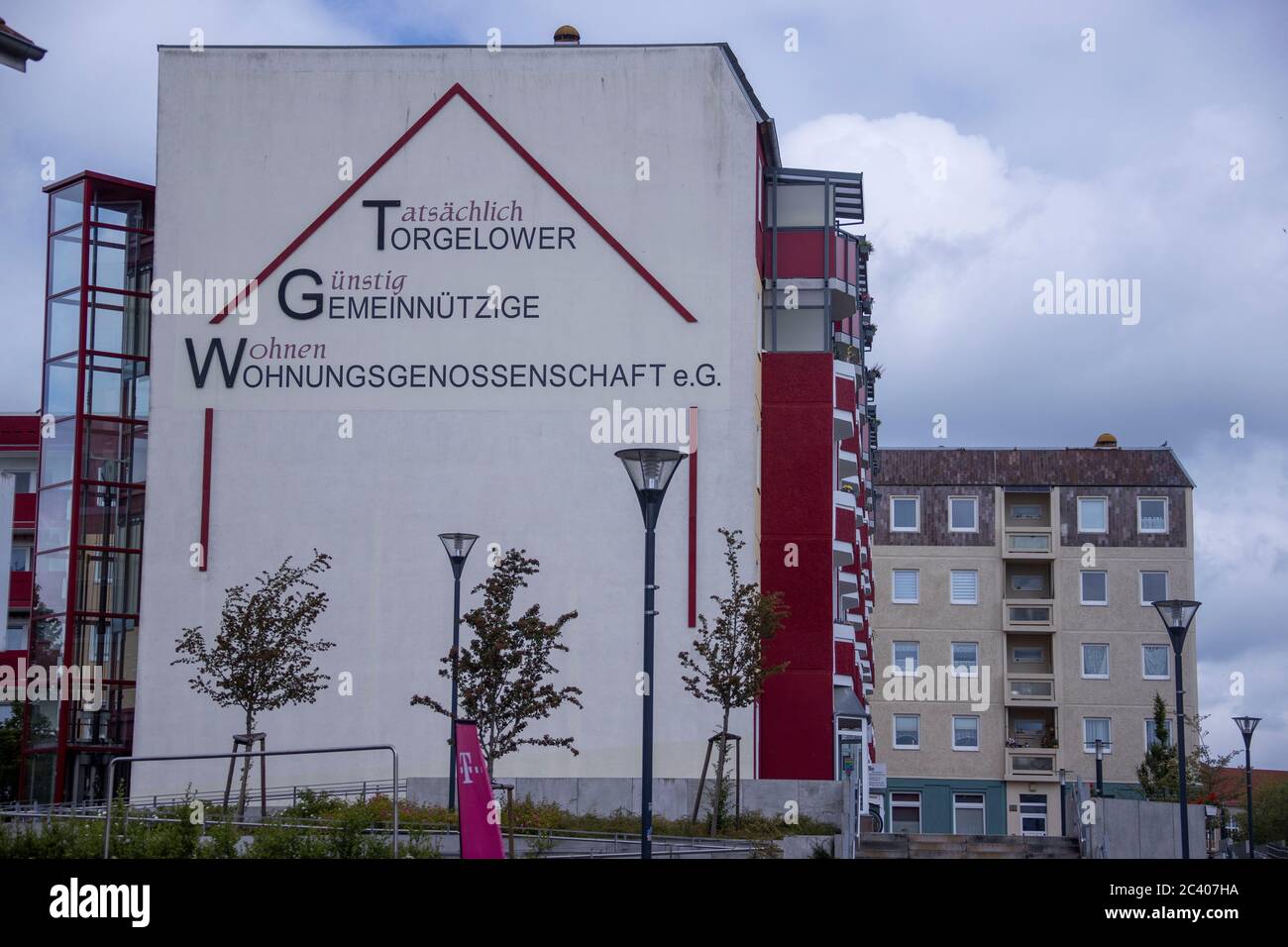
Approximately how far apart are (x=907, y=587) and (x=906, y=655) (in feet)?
9.63

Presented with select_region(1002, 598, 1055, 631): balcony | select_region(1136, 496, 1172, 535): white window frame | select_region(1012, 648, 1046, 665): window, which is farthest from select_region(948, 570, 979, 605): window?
select_region(1136, 496, 1172, 535): white window frame

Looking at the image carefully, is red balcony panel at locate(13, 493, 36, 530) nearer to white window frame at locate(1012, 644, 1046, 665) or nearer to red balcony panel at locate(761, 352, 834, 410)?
red balcony panel at locate(761, 352, 834, 410)

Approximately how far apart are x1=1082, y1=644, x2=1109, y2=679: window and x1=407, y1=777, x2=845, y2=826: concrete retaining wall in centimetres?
4544

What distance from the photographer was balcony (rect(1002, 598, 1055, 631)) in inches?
2987

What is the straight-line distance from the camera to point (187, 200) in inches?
1711

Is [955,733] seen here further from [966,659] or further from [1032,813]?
[1032,813]

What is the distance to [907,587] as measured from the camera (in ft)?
254

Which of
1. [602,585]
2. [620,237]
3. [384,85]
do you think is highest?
[384,85]

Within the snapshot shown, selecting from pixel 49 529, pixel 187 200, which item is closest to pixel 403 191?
pixel 187 200

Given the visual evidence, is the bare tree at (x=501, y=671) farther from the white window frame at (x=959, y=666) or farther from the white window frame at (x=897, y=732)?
the white window frame at (x=959, y=666)

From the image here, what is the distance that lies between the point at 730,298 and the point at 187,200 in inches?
535

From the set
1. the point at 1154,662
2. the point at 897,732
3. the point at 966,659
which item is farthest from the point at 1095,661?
the point at 897,732
